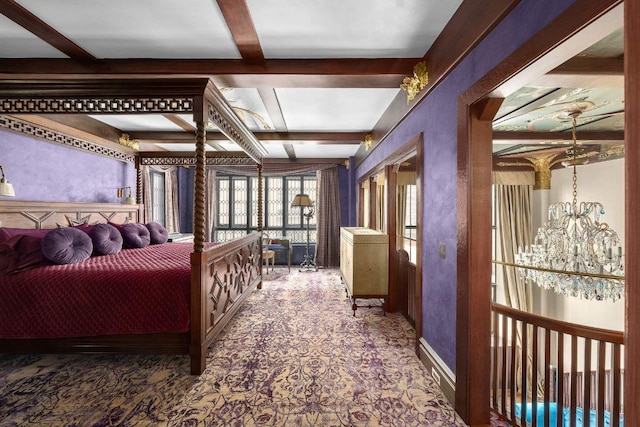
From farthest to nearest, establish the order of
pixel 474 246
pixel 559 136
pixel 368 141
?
pixel 368 141 → pixel 559 136 → pixel 474 246

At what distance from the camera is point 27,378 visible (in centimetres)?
224

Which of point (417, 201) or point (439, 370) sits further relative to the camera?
point (417, 201)

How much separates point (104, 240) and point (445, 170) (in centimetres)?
363

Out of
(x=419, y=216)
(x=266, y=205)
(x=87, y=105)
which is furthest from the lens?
(x=266, y=205)

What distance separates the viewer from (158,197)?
22.0 feet

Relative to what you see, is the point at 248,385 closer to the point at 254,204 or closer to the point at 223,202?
the point at 254,204

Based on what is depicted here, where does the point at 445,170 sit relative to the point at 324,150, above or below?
below

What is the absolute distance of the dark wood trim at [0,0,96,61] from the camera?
6.14 feet

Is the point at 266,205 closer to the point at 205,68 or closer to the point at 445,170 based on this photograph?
the point at 205,68

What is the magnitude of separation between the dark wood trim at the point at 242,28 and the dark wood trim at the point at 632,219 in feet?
6.13

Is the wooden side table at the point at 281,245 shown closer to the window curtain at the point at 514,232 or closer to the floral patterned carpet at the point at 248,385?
the floral patterned carpet at the point at 248,385

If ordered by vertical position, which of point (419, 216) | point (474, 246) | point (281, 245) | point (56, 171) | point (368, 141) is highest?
point (368, 141)

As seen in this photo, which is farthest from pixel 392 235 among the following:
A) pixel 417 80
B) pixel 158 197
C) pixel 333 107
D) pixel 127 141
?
pixel 158 197

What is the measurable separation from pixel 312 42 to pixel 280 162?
4.74m
